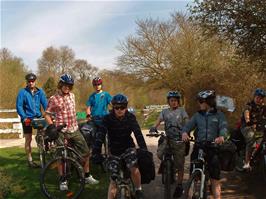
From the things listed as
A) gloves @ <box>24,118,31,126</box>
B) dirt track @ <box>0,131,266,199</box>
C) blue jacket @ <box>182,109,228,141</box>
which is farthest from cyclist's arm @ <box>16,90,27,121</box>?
blue jacket @ <box>182,109,228,141</box>

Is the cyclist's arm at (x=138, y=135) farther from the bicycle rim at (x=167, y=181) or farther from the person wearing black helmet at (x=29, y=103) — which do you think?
the person wearing black helmet at (x=29, y=103)

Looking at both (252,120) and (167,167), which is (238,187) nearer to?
(252,120)

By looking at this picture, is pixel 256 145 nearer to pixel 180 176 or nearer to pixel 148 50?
pixel 180 176

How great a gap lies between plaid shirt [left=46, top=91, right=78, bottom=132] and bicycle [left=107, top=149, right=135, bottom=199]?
6.11ft

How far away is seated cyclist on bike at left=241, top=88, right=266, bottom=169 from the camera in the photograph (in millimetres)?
7012

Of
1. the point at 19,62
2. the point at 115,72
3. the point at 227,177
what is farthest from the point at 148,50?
the point at 227,177

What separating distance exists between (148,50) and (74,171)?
2727 cm

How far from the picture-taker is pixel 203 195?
5.02 meters

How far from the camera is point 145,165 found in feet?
16.7

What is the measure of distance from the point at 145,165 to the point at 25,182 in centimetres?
313

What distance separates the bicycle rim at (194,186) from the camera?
506cm

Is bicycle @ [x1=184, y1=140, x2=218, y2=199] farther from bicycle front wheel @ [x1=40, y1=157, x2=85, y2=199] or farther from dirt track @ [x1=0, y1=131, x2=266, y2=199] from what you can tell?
bicycle front wheel @ [x1=40, y1=157, x2=85, y2=199]

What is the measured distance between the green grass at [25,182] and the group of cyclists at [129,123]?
27 cm

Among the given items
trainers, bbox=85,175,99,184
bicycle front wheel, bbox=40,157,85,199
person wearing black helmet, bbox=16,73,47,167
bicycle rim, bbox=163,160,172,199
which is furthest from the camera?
person wearing black helmet, bbox=16,73,47,167
